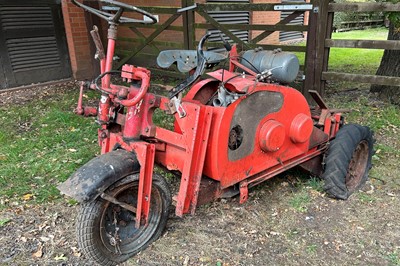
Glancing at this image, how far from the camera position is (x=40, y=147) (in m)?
4.59

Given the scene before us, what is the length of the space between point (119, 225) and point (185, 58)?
141cm

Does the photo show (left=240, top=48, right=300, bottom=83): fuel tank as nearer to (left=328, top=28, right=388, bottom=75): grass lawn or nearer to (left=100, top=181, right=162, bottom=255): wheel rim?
(left=100, top=181, right=162, bottom=255): wheel rim

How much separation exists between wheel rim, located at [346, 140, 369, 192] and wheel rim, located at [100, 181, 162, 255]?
6.56 ft

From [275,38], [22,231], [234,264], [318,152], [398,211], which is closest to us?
[234,264]

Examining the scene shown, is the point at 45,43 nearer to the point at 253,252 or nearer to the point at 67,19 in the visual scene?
the point at 67,19

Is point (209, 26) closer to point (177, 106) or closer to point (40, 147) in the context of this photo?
point (40, 147)

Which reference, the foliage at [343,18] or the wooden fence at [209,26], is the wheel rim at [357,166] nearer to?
the wooden fence at [209,26]

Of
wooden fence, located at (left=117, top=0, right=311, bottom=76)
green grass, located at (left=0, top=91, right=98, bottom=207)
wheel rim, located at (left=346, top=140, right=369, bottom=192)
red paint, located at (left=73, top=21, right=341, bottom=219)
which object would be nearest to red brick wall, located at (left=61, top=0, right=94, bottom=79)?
wooden fence, located at (left=117, top=0, right=311, bottom=76)

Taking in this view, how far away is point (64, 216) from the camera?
3.23 m

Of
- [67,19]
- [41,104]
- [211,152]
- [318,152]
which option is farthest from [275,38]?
[211,152]

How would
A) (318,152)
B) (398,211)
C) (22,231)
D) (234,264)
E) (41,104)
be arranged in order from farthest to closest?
(41,104), (318,152), (398,211), (22,231), (234,264)

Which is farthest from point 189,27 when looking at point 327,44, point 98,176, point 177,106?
point 98,176

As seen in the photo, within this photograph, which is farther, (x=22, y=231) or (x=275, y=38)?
(x=275, y=38)

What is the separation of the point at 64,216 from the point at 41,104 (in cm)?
370
